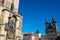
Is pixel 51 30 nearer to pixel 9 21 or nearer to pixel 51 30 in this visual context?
pixel 51 30

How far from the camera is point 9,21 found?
19.7 metres

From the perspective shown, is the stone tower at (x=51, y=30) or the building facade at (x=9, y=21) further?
the stone tower at (x=51, y=30)

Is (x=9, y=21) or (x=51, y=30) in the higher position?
(x=51, y=30)

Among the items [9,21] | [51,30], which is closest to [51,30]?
[51,30]

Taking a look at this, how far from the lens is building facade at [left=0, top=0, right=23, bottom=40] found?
733 inches

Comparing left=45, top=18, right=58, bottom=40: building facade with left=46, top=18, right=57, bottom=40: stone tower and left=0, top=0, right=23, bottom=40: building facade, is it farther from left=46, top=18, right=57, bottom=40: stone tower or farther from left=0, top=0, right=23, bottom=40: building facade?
left=0, top=0, right=23, bottom=40: building facade

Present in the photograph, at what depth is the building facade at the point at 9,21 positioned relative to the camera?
61.1 feet

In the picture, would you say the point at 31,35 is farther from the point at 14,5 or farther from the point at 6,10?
the point at 6,10

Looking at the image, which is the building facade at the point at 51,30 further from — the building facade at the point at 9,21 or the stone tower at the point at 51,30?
the building facade at the point at 9,21

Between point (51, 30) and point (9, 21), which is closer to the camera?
point (9, 21)

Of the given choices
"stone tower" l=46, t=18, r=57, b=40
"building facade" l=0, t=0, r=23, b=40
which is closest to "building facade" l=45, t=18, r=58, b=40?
"stone tower" l=46, t=18, r=57, b=40

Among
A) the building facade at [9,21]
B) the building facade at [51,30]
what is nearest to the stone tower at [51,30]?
the building facade at [51,30]

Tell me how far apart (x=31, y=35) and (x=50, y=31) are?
847cm

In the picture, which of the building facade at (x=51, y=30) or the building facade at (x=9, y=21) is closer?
the building facade at (x=9, y=21)
